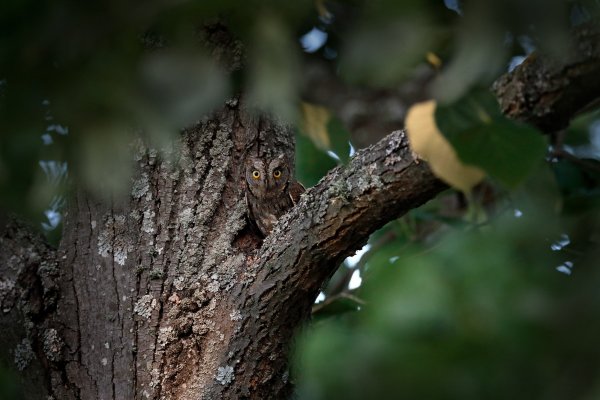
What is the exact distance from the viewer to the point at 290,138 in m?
2.12

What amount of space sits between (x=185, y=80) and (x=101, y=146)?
0.36 feet

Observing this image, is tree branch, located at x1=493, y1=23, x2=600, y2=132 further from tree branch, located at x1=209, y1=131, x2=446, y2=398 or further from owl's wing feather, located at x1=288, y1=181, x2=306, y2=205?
owl's wing feather, located at x1=288, y1=181, x2=306, y2=205

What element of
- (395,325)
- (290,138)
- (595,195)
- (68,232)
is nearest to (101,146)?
(395,325)

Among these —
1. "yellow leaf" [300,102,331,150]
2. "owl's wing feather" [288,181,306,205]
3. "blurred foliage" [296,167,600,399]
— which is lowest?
"owl's wing feather" [288,181,306,205]

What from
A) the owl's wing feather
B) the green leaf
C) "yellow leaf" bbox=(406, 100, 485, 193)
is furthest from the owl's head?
the green leaf

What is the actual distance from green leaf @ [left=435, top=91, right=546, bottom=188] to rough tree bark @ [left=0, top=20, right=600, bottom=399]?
0.57m

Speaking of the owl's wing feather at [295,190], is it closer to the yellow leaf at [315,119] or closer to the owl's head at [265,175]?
the owl's head at [265,175]

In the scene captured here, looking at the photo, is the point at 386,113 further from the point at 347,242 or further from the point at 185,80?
the point at 185,80

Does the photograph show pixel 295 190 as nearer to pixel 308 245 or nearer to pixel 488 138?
pixel 308 245

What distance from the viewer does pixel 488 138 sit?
94 centimetres

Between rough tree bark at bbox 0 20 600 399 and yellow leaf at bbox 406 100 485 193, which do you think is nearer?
yellow leaf at bbox 406 100 485 193

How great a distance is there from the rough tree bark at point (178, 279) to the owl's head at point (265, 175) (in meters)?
0.04

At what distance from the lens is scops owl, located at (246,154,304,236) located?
1.98m

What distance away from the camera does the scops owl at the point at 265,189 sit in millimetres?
1981
